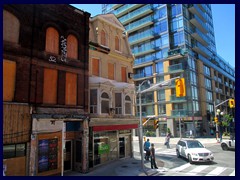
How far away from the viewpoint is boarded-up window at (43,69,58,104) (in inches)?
534

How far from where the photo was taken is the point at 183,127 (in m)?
42.2

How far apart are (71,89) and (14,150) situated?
5.19 m

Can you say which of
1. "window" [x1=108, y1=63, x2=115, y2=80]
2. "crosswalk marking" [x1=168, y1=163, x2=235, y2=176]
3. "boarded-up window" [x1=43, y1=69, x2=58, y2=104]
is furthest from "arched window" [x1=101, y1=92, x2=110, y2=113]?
"crosswalk marking" [x1=168, y1=163, x2=235, y2=176]

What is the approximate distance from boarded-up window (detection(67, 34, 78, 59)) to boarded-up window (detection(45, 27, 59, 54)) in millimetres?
974

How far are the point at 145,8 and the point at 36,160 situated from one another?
4579 centimetres

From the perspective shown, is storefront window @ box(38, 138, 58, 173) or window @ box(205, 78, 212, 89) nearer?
storefront window @ box(38, 138, 58, 173)

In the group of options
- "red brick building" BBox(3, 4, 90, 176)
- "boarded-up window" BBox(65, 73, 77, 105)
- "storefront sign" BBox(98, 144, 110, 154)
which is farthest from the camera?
"storefront sign" BBox(98, 144, 110, 154)

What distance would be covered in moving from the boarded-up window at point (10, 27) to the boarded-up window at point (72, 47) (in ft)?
11.8

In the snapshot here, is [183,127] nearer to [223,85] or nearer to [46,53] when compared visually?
[223,85]

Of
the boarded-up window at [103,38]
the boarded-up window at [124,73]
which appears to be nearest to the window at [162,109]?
the boarded-up window at [124,73]

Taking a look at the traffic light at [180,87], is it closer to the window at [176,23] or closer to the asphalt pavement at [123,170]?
the asphalt pavement at [123,170]

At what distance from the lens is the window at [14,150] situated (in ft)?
37.1

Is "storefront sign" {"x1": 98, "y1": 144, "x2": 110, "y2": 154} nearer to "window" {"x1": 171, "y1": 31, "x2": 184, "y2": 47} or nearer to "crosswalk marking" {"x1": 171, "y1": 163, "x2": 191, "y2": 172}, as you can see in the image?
"crosswalk marking" {"x1": 171, "y1": 163, "x2": 191, "y2": 172}
